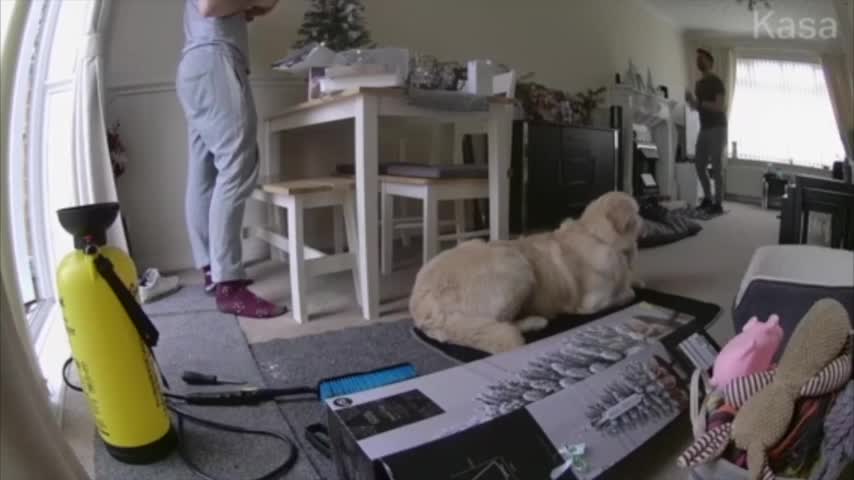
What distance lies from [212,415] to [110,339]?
0.26m

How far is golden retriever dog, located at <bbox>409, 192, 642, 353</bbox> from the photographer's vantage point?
3.42 ft

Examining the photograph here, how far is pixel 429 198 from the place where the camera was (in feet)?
3.37

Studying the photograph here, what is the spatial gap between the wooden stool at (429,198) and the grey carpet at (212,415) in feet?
1.42

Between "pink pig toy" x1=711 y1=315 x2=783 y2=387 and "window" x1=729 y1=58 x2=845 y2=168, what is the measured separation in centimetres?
14

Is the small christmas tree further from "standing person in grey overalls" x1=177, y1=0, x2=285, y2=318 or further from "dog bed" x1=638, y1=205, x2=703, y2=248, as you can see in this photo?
"dog bed" x1=638, y1=205, x2=703, y2=248

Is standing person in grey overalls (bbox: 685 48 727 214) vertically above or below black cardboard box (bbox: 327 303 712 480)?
above

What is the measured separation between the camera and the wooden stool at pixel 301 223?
119cm

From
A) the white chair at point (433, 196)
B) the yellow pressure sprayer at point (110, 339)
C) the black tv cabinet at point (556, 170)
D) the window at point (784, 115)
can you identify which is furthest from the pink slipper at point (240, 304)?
the window at point (784, 115)

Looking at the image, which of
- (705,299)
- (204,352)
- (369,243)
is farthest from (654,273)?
(204,352)

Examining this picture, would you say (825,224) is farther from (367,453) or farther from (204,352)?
(204,352)

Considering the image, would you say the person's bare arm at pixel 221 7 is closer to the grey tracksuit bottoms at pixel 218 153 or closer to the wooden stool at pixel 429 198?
the grey tracksuit bottoms at pixel 218 153

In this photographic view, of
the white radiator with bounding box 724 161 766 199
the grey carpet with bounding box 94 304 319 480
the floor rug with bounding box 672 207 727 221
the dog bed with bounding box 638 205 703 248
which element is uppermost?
the white radiator with bounding box 724 161 766 199

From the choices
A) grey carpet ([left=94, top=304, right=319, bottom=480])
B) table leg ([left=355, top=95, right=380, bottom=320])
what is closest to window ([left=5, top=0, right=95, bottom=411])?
grey carpet ([left=94, top=304, right=319, bottom=480])

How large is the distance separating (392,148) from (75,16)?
0.65m
